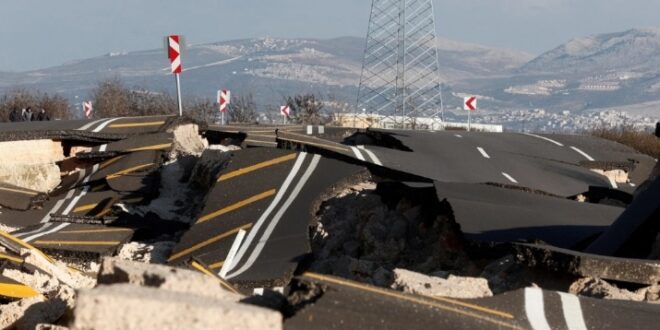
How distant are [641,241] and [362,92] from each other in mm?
37273

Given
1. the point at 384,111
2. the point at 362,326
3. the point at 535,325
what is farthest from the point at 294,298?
the point at 384,111

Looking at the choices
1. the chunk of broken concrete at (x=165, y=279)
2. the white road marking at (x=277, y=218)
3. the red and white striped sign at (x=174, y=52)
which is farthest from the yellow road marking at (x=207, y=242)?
the red and white striped sign at (x=174, y=52)

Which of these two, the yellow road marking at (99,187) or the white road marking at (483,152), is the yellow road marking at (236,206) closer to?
the yellow road marking at (99,187)

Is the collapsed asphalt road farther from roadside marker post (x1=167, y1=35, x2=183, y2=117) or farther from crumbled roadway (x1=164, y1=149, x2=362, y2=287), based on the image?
roadside marker post (x1=167, y1=35, x2=183, y2=117)

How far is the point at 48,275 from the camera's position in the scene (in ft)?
34.8

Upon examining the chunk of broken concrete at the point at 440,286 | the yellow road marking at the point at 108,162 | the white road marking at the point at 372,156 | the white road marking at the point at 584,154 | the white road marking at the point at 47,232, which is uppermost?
the white road marking at the point at 372,156

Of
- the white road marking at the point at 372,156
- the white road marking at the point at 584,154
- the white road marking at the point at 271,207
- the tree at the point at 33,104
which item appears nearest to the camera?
the white road marking at the point at 271,207

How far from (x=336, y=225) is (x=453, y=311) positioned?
690 centimetres

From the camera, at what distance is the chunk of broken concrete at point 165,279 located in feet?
17.8

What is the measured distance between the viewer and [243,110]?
51406 millimetres

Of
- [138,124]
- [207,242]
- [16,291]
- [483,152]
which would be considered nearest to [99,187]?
[138,124]

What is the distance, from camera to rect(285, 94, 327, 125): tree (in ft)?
157

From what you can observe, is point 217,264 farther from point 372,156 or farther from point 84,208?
point 84,208

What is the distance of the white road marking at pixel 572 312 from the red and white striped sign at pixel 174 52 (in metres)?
16.6
